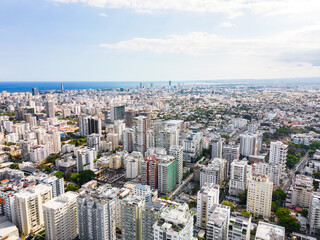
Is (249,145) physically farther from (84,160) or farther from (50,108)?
(50,108)

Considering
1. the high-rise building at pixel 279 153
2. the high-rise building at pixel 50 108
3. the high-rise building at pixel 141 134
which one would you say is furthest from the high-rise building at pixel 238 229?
the high-rise building at pixel 50 108

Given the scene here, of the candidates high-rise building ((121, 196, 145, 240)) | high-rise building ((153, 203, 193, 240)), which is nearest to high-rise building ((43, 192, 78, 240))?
high-rise building ((121, 196, 145, 240))

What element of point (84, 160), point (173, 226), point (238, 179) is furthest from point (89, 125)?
point (173, 226)

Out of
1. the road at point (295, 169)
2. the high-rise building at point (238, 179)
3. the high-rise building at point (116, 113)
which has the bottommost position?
the road at point (295, 169)

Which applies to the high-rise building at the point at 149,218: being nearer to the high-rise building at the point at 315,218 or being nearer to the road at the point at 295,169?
the high-rise building at the point at 315,218

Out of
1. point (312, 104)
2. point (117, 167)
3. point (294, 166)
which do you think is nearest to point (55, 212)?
point (117, 167)

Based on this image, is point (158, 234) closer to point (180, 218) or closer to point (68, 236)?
point (180, 218)
